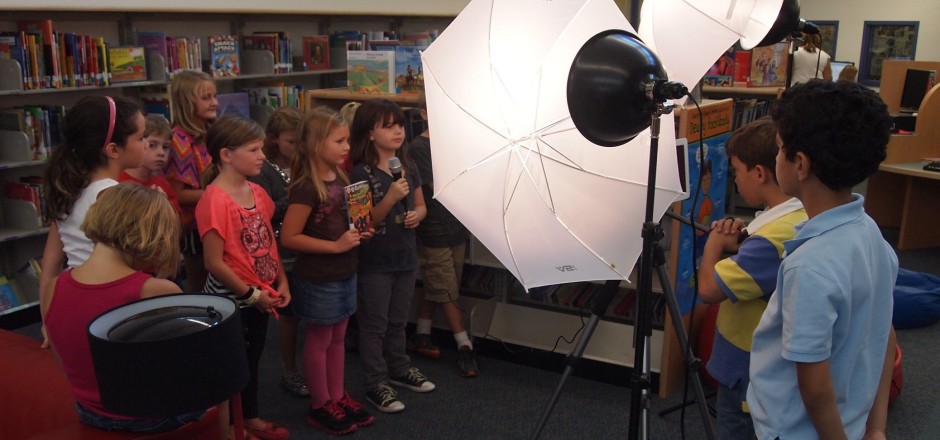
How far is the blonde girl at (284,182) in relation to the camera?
3.20 m

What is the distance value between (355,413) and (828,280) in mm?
2147

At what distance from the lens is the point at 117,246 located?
75.7 inches

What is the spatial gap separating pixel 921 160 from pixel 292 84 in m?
4.95

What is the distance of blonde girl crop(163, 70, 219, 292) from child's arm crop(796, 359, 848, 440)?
2.38 metres

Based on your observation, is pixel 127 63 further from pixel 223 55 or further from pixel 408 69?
pixel 408 69

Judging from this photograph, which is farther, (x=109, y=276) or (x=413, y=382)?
(x=413, y=382)

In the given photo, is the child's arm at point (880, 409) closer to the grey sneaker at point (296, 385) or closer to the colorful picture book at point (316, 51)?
the grey sneaker at point (296, 385)

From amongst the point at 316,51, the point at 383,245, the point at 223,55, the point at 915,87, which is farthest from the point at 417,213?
the point at 915,87

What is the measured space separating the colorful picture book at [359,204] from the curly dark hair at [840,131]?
5.77ft

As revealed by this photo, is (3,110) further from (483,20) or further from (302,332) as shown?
(483,20)

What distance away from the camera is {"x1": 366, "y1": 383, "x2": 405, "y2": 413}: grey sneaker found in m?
3.15

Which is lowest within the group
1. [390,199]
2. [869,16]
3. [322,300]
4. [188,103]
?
[322,300]

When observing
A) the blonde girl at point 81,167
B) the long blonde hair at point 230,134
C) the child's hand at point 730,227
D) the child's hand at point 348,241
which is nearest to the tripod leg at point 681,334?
the child's hand at point 730,227

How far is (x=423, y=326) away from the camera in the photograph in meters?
3.70
